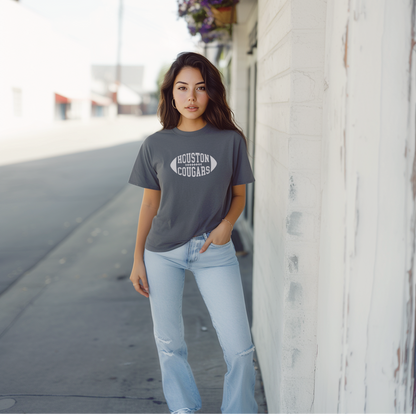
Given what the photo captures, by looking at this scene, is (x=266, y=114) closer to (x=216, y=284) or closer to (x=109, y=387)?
(x=216, y=284)

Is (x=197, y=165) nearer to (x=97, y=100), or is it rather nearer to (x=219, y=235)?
(x=219, y=235)

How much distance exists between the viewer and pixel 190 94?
1.99 m

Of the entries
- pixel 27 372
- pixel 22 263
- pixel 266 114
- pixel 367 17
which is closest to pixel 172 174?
pixel 266 114

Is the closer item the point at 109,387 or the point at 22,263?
the point at 109,387

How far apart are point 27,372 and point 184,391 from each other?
1.36 m

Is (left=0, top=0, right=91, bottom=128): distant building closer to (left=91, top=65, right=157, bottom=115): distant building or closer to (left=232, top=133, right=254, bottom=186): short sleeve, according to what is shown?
(left=91, top=65, right=157, bottom=115): distant building

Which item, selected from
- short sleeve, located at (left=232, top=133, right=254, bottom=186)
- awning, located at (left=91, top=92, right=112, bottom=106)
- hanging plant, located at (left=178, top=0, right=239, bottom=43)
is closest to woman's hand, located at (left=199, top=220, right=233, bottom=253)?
short sleeve, located at (left=232, top=133, right=254, bottom=186)

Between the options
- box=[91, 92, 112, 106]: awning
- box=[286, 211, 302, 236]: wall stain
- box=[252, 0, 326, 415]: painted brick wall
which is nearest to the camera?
box=[252, 0, 326, 415]: painted brick wall

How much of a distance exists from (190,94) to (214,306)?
36.2 inches

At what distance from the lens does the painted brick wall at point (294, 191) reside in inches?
69.2

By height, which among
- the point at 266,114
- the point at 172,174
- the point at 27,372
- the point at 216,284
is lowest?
the point at 27,372

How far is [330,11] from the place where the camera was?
1.55 meters

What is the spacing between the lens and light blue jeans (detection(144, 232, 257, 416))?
201 cm

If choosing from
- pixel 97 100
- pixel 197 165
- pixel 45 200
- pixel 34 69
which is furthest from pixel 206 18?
pixel 97 100
